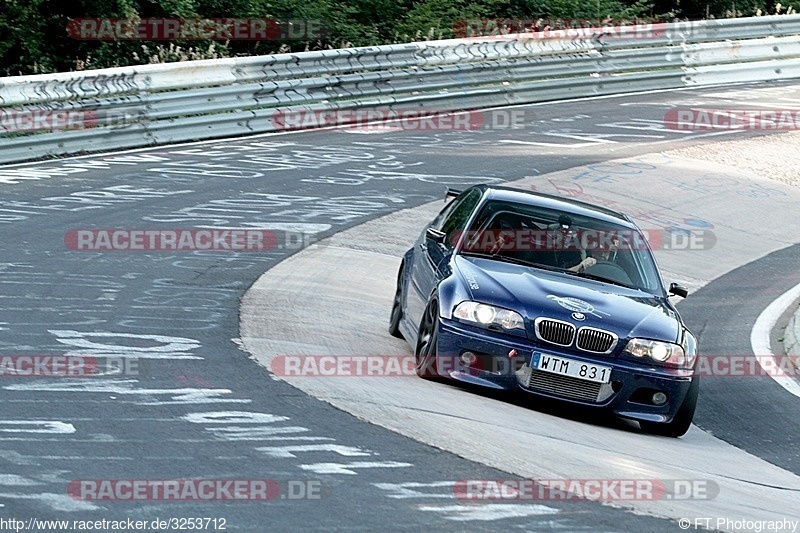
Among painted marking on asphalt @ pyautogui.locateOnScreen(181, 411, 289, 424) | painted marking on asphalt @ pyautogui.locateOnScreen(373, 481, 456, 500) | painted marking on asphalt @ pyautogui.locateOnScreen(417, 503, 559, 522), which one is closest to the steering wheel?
painted marking on asphalt @ pyautogui.locateOnScreen(181, 411, 289, 424)

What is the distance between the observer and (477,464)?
700 cm

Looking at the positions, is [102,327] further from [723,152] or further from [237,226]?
[723,152]

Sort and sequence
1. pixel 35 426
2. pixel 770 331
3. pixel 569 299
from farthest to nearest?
pixel 770 331 < pixel 569 299 < pixel 35 426

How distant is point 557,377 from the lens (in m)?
8.71

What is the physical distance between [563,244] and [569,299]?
1.12 metres

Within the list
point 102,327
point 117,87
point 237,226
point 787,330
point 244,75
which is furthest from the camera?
point 244,75

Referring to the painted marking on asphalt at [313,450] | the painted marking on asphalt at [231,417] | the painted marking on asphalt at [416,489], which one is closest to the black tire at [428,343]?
the painted marking on asphalt at [231,417]

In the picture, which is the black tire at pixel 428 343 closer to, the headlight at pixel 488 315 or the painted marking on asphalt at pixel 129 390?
the headlight at pixel 488 315

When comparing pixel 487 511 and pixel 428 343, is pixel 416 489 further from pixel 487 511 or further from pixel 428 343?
pixel 428 343

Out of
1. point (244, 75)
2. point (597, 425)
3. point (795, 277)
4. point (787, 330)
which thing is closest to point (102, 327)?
point (597, 425)

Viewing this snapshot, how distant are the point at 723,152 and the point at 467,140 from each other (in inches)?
160

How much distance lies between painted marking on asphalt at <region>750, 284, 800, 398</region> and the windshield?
1959 millimetres

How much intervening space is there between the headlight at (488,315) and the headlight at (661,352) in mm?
750

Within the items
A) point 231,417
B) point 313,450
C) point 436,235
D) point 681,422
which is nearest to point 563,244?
point 436,235
